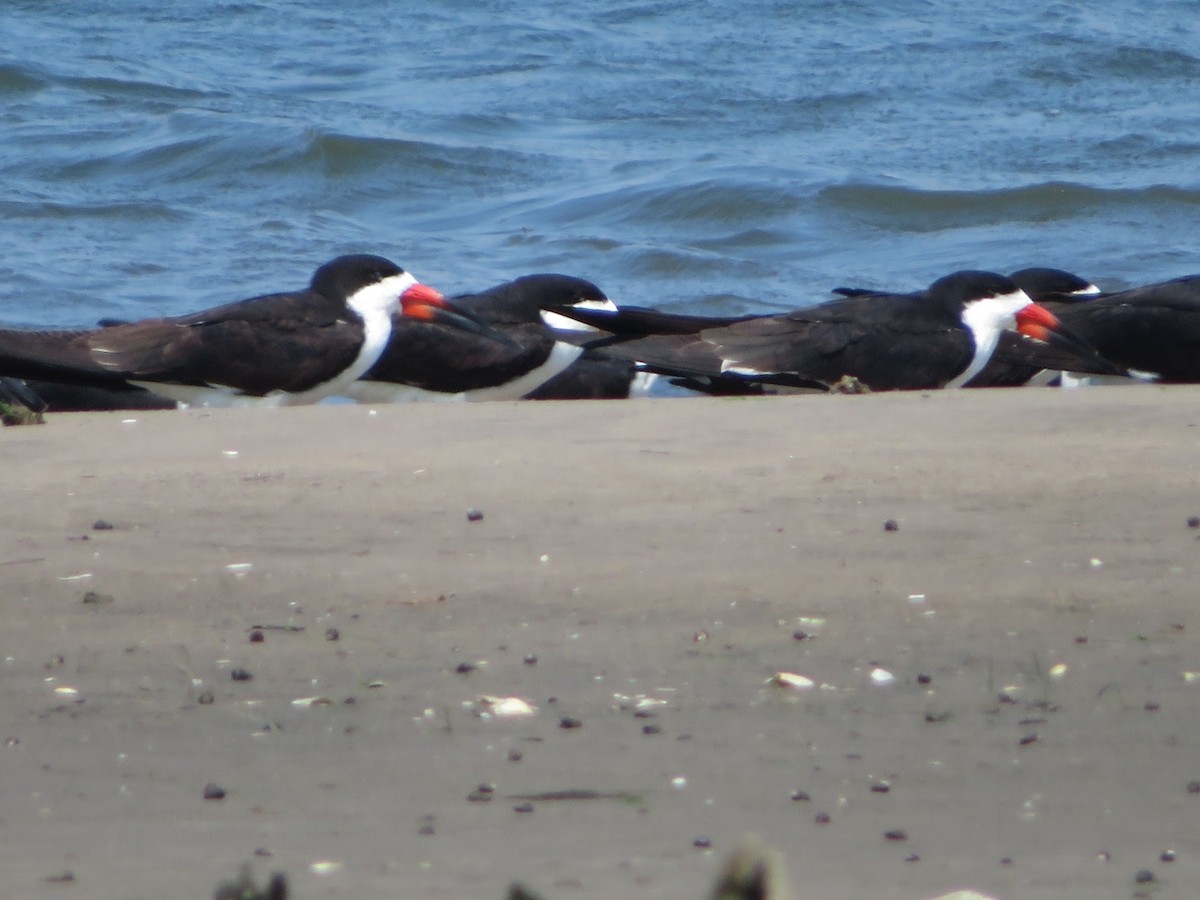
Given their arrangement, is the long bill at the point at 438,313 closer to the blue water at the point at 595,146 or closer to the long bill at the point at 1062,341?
the long bill at the point at 1062,341

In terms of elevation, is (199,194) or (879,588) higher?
(879,588)

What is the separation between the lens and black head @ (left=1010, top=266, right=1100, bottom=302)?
10.1 m

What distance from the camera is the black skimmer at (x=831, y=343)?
334 inches

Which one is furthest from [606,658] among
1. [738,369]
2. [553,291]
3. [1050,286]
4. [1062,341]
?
[1050,286]

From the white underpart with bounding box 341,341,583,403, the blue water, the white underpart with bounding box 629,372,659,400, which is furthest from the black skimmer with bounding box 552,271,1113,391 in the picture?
the blue water

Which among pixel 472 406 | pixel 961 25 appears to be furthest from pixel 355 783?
pixel 961 25

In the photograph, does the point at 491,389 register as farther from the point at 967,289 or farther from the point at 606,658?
the point at 606,658

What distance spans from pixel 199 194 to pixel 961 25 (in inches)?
395

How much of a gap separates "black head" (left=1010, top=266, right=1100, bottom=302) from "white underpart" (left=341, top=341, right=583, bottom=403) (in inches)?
103

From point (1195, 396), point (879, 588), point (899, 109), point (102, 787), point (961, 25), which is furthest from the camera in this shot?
point (961, 25)

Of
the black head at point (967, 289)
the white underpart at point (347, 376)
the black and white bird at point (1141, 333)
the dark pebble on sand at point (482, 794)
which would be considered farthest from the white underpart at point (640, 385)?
the dark pebble on sand at point (482, 794)

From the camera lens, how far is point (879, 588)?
393 cm

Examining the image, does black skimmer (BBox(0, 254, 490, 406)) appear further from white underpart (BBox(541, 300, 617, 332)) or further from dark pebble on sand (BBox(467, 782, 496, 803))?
dark pebble on sand (BBox(467, 782, 496, 803))

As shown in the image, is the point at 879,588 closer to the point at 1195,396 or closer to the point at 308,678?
the point at 308,678
